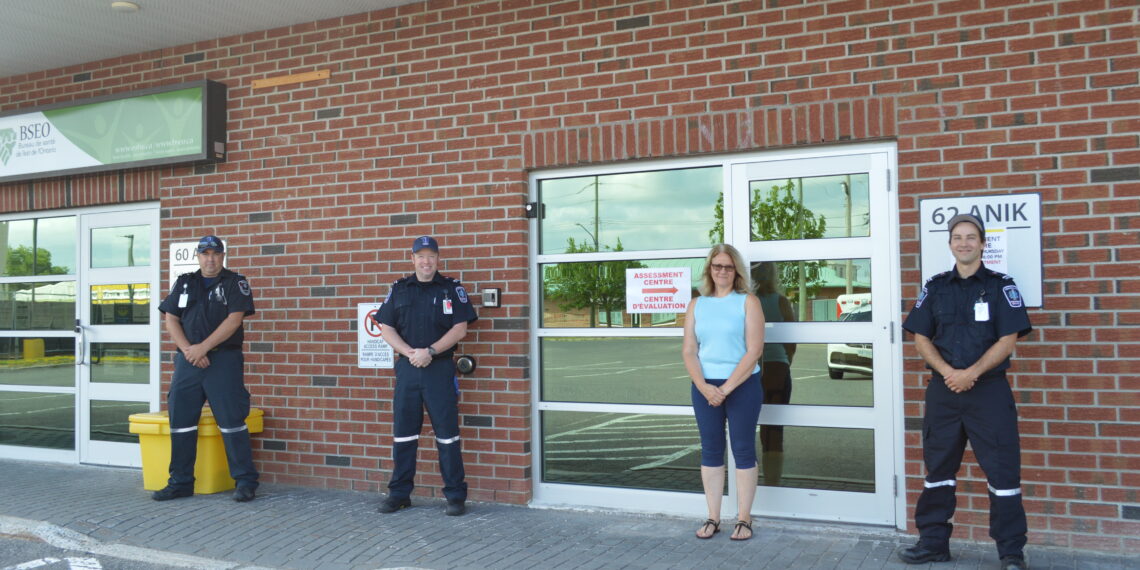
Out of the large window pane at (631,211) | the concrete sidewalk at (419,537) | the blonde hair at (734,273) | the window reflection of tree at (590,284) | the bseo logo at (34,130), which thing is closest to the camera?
the concrete sidewalk at (419,537)

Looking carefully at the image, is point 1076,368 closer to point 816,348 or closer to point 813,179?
point 816,348

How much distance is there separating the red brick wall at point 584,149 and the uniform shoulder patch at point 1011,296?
0.60m

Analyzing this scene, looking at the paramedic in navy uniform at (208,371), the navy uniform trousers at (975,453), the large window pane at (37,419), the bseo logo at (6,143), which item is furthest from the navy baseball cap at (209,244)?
the navy uniform trousers at (975,453)

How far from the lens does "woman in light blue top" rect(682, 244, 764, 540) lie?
17.2ft

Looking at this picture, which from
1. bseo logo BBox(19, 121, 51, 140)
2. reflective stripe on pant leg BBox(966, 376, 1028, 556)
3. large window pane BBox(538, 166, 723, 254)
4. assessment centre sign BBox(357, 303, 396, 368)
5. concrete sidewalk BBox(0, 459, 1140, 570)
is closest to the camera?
reflective stripe on pant leg BBox(966, 376, 1028, 556)

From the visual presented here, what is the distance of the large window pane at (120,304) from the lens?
7.85m

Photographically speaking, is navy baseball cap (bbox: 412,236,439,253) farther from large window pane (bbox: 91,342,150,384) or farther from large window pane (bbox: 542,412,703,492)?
large window pane (bbox: 91,342,150,384)

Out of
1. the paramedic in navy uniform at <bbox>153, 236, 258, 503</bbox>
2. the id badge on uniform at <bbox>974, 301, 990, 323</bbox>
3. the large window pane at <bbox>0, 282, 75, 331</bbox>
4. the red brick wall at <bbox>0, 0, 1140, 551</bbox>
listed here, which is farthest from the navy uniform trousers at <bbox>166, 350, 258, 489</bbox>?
the id badge on uniform at <bbox>974, 301, 990, 323</bbox>

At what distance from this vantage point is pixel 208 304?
6500 millimetres

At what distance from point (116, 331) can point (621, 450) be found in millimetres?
4769

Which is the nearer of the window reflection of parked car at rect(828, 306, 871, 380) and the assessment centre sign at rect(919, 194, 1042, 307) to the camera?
the assessment centre sign at rect(919, 194, 1042, 307)

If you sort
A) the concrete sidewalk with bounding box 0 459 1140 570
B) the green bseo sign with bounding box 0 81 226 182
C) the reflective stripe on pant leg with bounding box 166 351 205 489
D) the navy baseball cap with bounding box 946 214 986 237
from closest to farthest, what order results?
1. the navy baseball cap with bounding box 946 214 986 237
2. the concrete sidewalk with bounding box 0 459 1140 570
3. the reflective stripe on pant leg with bounding box 166 351 205 489
4. the green bseo sign with bounding box 0 81 226 182

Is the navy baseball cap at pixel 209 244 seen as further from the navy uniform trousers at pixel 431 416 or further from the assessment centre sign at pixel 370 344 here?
the navy uniform trousers at pixel 431 416

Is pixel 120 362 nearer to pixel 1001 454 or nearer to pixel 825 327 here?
pixel 825 327
